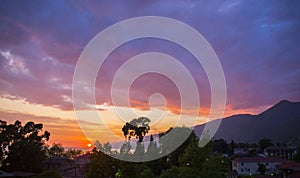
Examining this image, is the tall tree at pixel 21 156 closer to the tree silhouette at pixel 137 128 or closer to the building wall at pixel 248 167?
the tree silhouette at pixel 137 128

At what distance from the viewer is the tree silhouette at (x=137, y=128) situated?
3906 centimetres

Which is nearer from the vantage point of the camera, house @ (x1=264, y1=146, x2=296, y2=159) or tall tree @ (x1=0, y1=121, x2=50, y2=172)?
tall tree @ (x1=0, y1=121, x2=50, y2=172)

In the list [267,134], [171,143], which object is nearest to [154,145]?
[171,143]

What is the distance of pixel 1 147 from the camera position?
138 ft

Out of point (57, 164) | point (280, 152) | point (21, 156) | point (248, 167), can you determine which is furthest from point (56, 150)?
point (280, 152)

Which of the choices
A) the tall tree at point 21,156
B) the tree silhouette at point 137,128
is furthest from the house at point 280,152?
the tall tree at point 21,156

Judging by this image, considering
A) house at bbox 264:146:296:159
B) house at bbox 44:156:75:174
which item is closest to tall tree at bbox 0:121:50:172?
house at bbox 44:156:75:174

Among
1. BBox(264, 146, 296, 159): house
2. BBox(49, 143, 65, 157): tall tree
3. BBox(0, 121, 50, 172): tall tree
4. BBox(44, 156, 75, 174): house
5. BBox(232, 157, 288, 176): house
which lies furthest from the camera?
BBox(264, 146, 296, 159): house

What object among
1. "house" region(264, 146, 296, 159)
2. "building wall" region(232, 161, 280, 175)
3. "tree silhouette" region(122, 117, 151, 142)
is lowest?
"building wall" region(232, 161, 280, 175)

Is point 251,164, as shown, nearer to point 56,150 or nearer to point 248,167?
point 248,167

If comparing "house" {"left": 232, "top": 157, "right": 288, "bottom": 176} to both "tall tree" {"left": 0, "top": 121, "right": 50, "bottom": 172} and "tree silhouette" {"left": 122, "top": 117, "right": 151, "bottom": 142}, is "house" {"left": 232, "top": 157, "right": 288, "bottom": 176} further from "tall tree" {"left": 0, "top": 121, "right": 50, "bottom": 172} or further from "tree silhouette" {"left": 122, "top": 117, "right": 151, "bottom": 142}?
"tall tree" {"left": 0, "top": 121, "right": 50, "bottom": 172}

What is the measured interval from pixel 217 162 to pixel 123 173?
310 inches

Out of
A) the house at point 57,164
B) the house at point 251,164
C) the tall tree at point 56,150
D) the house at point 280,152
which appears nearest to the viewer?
the house at point 251,164

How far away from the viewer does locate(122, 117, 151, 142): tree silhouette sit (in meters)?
39.1
